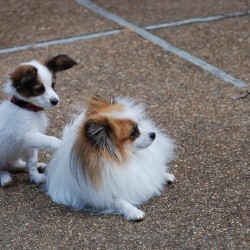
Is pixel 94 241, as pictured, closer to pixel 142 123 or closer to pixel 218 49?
pixel 142 123

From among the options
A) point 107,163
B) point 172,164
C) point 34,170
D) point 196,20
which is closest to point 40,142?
point 34,170

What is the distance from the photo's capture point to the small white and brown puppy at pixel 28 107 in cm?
426

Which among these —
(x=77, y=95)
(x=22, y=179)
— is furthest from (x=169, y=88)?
(x=22, y=179)

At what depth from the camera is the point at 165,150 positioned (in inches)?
183

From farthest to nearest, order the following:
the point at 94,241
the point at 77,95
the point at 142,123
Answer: the point at 77,95
the point at 142,123
the point at 94,241

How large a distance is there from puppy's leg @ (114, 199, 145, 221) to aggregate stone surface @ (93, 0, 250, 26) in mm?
4154

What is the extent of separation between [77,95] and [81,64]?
2.61 feet

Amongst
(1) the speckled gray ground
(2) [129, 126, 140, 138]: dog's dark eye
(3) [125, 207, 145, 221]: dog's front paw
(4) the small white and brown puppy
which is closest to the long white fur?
(4) the small white and brown puppy

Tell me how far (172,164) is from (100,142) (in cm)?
103

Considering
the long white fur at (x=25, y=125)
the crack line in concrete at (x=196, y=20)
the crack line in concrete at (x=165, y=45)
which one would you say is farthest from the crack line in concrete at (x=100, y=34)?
the long white fur at (x=25, y=125)

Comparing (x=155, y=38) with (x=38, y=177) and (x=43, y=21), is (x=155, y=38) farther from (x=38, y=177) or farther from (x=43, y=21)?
(x=38, y=177)

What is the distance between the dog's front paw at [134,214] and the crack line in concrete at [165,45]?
8.03 ft

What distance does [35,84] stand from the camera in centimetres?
426

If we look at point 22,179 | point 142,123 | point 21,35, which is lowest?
point 21,35
